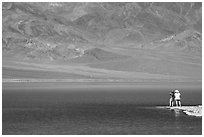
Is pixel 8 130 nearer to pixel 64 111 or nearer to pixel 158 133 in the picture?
pixel 158 133

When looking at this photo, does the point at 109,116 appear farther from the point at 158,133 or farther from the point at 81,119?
the point at 158,133

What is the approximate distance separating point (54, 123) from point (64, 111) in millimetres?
12531

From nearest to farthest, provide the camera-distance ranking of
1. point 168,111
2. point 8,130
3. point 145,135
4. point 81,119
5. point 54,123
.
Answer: point 145,135 → point 8,130 → point 54,123 → point 81,119 → point 168,111

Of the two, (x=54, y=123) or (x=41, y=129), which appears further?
(x=54, y=123)

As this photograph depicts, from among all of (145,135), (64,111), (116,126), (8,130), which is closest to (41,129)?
(8,130)

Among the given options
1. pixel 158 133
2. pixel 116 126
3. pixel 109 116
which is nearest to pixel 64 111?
pixel 109 116

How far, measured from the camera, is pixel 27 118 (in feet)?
160

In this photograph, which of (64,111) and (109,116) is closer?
(109,116)

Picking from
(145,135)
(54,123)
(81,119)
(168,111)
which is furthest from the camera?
(168,111)

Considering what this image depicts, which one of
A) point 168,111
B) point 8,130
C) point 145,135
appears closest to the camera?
point 145,135

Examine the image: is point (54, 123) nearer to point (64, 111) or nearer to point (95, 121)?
point (95, 121)

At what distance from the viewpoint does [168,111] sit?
180 ft

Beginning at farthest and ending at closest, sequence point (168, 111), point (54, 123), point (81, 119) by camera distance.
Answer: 1. point (168, 111)
2. point (81, 119)
3. point (54, 123)

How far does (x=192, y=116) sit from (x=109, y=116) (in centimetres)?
654
